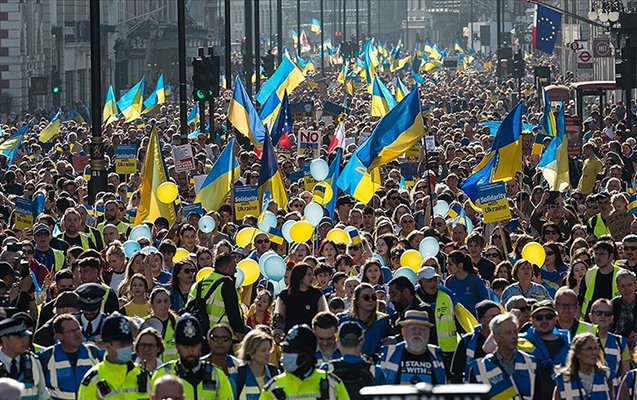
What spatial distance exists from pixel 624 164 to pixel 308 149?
503cm

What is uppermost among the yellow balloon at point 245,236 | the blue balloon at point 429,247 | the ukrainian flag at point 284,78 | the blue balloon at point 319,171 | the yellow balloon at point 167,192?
the ukrainian flag at point 284,78

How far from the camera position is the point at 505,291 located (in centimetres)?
1345

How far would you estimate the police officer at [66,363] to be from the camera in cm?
1021

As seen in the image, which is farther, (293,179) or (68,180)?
(293,179)

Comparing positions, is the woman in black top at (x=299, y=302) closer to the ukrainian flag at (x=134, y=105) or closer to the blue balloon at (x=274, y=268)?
the blue balloon at (x=274, y=268)

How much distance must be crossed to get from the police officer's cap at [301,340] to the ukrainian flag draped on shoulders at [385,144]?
9.62m

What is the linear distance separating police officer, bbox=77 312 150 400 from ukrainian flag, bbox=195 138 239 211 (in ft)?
33.1

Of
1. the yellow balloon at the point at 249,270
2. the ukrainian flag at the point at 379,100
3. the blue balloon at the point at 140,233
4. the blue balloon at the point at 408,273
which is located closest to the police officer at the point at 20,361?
the blue balloon at the point at 408,273

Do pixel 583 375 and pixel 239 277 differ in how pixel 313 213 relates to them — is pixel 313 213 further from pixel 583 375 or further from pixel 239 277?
pixel 583 375

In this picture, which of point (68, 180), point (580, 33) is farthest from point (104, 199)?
point (580, 33)

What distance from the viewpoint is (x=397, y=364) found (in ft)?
32.8

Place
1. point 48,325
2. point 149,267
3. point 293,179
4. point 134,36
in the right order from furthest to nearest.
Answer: point 134,36 → point 293,179 → point 149,267 → point 48,325

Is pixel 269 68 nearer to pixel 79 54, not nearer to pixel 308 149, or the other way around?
pixel 79 54

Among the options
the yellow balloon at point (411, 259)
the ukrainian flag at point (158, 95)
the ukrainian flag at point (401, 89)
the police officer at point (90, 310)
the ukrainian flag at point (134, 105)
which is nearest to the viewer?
the police officer at point (90, 310)
